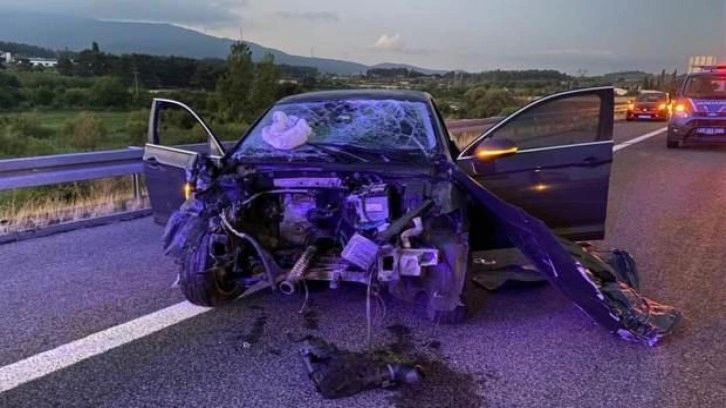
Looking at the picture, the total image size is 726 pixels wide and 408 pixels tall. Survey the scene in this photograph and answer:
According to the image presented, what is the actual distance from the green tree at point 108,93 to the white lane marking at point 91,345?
1400 inches

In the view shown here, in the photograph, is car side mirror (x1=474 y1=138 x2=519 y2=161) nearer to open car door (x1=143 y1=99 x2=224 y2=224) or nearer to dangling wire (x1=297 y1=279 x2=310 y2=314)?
dangling wire (x1=297 y1=279 x2=310 y2=314)

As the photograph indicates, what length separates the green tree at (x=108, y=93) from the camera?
37909mm

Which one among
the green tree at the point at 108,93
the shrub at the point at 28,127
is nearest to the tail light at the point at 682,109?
the shrub at the point at 28,127

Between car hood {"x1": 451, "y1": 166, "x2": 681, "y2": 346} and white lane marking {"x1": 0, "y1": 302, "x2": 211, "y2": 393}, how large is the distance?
7.10 feet

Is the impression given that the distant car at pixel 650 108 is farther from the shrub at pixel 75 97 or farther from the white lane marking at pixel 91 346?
the shrub at pixel 75 97

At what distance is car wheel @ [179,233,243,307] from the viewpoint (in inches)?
166

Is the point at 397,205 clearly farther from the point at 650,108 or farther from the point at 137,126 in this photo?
the point at 650,108

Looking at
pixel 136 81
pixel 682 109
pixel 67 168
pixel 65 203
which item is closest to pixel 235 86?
pixel 136 81

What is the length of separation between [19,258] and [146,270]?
4.43 feet

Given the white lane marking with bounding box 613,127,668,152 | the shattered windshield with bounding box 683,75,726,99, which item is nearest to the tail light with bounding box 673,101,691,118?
the shattered windshield with bounding box 683,75,726,99

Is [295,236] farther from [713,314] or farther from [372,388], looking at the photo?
[713,314]

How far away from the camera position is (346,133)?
508 centimetres

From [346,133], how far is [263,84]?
33397 mm

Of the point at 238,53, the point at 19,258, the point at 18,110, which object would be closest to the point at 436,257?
the point at 19,258
